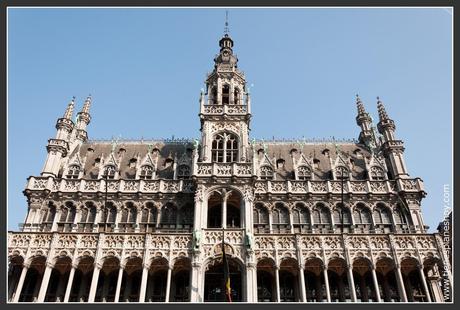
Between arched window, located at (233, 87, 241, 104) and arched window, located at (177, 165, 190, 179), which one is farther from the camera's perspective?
arched window, located at (233, 87, 241, 104)

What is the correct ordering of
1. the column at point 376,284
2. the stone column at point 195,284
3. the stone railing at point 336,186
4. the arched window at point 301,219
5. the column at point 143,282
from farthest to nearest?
the stone railing at point 336,186 < the arched window at point 301,219 < the column at point 376,284 < the column at point 143,282 < the stone column at point 195,284

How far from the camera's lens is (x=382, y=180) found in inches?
1542

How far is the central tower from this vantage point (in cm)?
3841

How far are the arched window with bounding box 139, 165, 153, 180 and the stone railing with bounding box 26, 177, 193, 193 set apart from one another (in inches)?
75.1

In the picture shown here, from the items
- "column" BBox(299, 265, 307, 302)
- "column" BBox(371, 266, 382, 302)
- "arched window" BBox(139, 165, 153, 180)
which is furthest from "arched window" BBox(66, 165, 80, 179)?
"column" BBox(371, 266, 382, 302)

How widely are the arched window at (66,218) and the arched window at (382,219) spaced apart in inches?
1035

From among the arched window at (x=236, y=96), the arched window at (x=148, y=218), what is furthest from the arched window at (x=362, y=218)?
the arched window at (x=148, y=218)

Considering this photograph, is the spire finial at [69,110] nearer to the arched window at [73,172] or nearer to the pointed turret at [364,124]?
the arched window at [73,172]

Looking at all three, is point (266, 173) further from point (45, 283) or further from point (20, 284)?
point (20, 284)

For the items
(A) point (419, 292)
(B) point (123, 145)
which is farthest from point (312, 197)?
(B) point (123, 145)

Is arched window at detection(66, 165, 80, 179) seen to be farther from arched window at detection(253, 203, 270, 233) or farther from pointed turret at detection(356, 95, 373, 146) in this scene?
pointed turret at detection(356, 95, 373, 146)

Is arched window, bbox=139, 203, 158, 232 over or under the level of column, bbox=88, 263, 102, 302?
over

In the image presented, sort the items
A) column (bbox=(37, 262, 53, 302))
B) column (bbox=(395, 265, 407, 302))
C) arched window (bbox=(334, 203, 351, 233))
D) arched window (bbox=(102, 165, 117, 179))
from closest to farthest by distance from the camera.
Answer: column (bbox=(37, 262, 53, 302)) < column (bbox=(395, 265, 407, 302)) < arched window (bbox=(334, 203, 351, 233)) < arched window (bbox=(102, 165, 117, 179))

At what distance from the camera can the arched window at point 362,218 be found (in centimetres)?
3662
